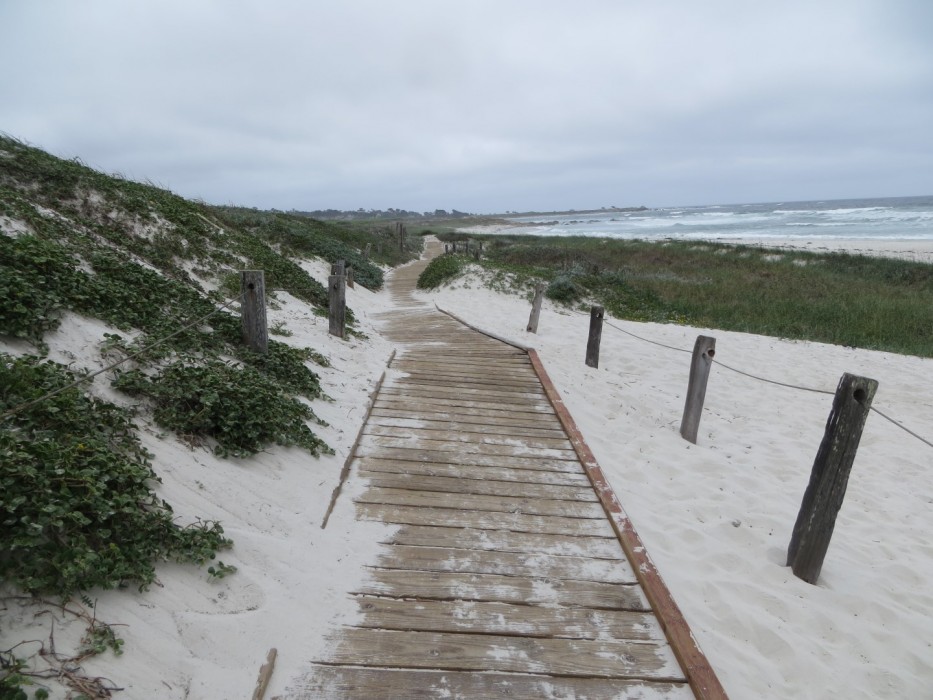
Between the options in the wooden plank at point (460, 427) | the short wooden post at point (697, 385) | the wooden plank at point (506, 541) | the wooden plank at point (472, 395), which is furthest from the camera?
the wooden plank at point (472, 395)

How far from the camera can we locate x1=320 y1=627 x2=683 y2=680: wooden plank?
247cm

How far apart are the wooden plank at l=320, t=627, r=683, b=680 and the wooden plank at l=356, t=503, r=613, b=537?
3.37 ft

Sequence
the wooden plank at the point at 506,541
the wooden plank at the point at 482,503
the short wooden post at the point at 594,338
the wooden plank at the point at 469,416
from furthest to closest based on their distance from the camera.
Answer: the short wooden post at the point at 594,338 < the wooden plank at the point at 469,416 < the wooden plank at the point at 482,503 < the wooden plank at the point at 506,541

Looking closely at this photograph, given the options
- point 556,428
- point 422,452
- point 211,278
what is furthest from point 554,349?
point 211,278

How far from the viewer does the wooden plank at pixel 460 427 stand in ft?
17.5

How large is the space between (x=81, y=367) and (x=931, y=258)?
39.1 meters

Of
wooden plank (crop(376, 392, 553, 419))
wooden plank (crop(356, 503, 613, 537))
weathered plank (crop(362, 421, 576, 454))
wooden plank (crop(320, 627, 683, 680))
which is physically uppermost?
wooden plank (crop(376, 392, 553, 419))

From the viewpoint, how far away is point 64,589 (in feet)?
6.98

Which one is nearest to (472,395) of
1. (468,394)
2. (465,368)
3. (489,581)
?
(468,394)

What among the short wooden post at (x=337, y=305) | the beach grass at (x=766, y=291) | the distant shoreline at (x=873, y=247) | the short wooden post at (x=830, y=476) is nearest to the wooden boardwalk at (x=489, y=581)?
the short wooden post at (x=830, y=476)

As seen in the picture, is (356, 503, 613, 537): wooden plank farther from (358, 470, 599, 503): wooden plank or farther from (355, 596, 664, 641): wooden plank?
(355, 596, 664, 641): wooden plank

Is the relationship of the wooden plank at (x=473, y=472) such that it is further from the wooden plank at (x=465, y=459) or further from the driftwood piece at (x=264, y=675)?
the driftwood piece at (x=264, y=675)

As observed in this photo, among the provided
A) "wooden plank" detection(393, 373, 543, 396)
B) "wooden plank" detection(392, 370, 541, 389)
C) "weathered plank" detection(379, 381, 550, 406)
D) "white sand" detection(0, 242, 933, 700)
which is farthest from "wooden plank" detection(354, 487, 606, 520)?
"wooden plank" detection(392, 370, 541, 389)

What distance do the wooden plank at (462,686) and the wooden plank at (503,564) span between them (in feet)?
2.44
